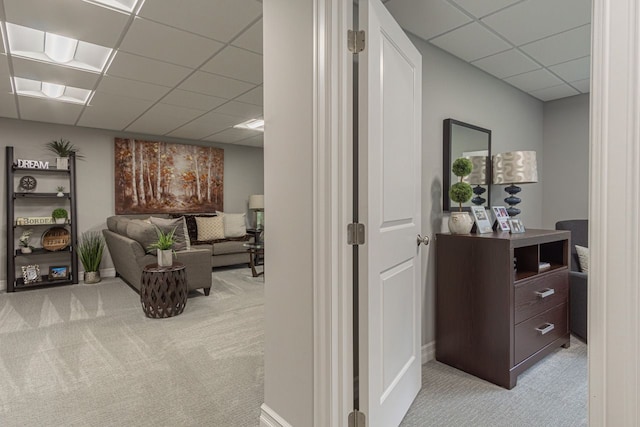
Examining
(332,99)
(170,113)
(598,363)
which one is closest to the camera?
(598,363)

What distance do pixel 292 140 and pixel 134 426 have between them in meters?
1.58

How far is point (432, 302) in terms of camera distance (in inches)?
95.3

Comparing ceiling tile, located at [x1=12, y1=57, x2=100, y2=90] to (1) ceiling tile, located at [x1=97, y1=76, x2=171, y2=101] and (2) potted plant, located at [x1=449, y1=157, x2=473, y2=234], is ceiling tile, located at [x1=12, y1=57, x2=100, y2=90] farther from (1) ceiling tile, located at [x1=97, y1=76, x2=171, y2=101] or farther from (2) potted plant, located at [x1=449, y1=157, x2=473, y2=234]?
(2) potted plant, located at [x1=449, y1=157, x2=473, y2=234]

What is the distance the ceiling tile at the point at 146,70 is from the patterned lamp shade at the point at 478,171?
2.52 meters

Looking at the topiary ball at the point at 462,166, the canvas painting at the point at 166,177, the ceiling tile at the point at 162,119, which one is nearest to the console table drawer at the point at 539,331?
the topiary ball at the point at 462,166

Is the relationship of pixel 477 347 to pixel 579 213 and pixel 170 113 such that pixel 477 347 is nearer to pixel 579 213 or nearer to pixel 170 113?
pixel 579 213

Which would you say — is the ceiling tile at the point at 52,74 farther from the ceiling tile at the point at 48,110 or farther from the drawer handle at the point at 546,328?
the drawer handle at the point at 546,328

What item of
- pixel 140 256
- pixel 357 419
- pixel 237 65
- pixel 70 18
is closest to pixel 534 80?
pixel 237 65

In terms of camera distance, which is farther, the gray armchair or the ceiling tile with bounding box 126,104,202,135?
the ceiling tile with bounding box 126,104,202,135

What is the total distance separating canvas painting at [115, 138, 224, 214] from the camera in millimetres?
5395

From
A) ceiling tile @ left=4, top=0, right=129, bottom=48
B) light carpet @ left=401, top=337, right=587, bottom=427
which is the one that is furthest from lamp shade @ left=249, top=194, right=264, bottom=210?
light carpet @ left=401, top=337, right=587, bottom=427

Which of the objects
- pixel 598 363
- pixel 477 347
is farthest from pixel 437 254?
pixel 598 363

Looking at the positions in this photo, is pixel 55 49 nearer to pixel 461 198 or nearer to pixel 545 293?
pixel 461 198

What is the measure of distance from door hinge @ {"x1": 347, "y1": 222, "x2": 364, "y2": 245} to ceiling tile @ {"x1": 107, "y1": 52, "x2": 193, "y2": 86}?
2.38m
